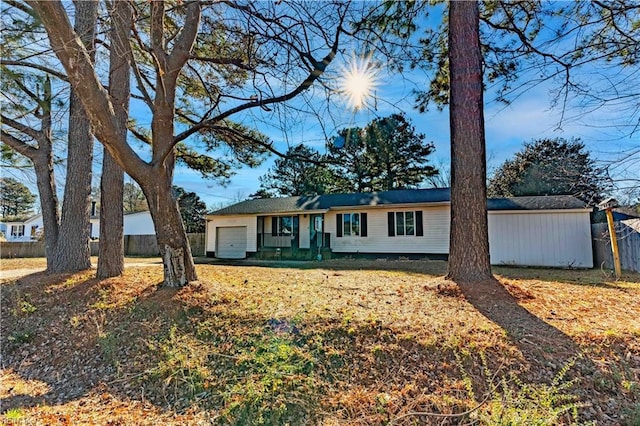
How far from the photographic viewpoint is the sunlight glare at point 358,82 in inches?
189

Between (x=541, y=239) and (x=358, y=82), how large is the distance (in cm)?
1148

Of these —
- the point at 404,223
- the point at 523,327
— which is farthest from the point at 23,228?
the point at 523,327

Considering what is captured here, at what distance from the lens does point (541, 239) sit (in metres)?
12.8

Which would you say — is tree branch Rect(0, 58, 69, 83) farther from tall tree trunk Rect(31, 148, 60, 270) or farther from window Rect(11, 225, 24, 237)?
window Rect(11, 225, 24, 237)

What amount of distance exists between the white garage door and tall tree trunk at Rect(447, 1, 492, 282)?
14.9m

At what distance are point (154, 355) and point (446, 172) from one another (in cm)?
2509

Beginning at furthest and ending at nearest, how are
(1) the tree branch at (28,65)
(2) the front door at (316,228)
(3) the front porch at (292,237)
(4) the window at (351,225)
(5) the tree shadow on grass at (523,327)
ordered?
(2) the front door at (316,228) < (3) the front porch at (292,237) < (4) the window at (351,225) < (1) the tree branch at (28,65) < (5) the tree shadow on grass at (523,327)

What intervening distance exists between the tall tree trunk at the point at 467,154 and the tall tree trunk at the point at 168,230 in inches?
177

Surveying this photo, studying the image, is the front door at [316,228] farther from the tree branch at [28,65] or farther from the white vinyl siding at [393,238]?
the tree branch at [28,65]

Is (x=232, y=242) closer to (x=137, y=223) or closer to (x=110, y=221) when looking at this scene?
(x=110, y=221)

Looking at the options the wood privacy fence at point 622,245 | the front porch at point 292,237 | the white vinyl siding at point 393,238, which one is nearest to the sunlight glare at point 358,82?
the wood privacy fence at point 622,245

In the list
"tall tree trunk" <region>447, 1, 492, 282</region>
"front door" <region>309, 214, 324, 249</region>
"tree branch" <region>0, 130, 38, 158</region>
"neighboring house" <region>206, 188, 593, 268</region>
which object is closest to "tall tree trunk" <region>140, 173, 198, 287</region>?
"tall tree trunk" <region>447, 1, 492, 282</region>

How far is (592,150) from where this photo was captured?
418 centimetres

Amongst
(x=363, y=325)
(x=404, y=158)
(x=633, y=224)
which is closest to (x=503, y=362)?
(x=363, y=325)
